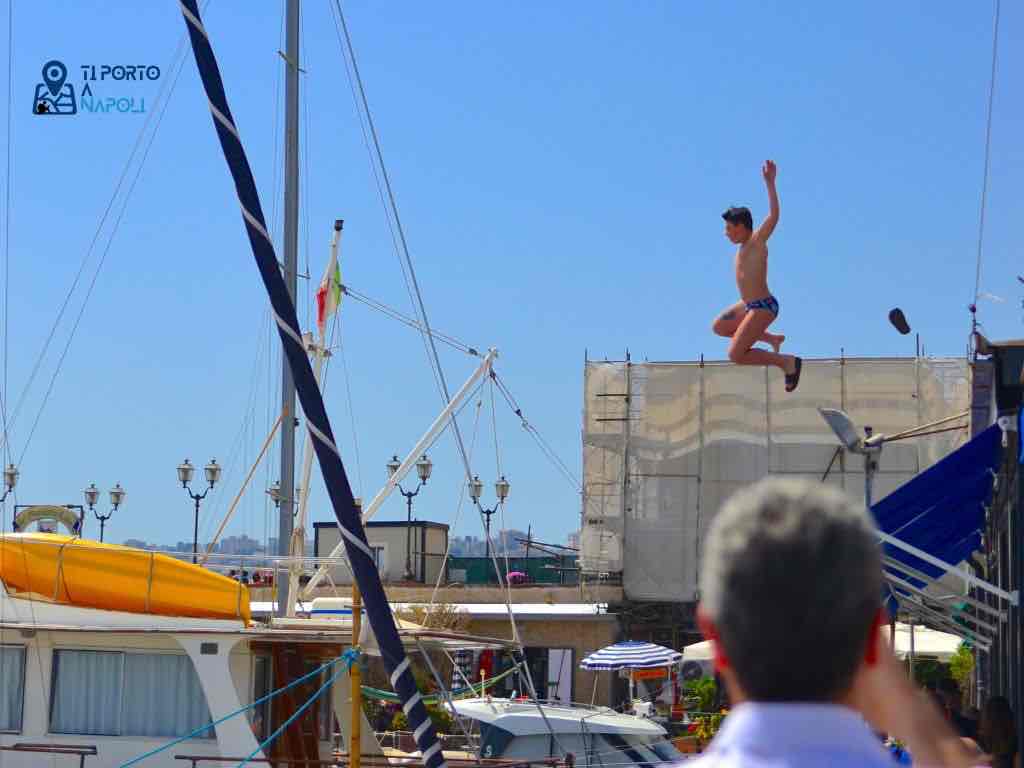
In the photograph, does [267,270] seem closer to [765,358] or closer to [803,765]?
[765,358]

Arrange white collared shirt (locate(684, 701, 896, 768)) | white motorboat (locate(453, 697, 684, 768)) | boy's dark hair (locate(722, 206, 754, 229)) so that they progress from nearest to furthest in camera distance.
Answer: white collared shirt (locate(684, 701, 896, 768)), boy's dark hair (locate(722, 206, 754, 229)), white motorboat (locate(453, 697, 684, 768))

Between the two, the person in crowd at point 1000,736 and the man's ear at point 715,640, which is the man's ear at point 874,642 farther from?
the person in crowd at point 1000,736

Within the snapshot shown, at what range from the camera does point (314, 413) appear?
31.3ft

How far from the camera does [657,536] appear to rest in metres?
42.4

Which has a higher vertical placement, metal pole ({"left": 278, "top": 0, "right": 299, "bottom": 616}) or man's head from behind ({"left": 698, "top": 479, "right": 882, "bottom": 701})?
metal pole ({"left": 278, "top": 0, "right": 299, "bottom": 616})

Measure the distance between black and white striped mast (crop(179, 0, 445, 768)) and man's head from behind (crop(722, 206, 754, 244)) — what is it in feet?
9.51

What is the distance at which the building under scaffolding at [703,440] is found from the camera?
139ft

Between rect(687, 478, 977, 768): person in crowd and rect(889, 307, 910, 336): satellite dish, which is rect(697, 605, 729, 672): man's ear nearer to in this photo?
rect(687, 478, 977, 768): person in crowd

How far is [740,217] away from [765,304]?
1.62ft

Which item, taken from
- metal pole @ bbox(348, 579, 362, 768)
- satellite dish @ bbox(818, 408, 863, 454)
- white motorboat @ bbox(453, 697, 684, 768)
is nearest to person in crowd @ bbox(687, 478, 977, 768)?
metal pole @ bbox(348, 579, 362, 768)

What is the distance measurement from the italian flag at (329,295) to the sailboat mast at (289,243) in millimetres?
521

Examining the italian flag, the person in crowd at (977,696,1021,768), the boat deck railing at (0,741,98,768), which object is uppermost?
the italian flag

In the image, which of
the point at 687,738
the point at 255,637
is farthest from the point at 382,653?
the point at 687,738

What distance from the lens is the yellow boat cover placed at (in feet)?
49.9
